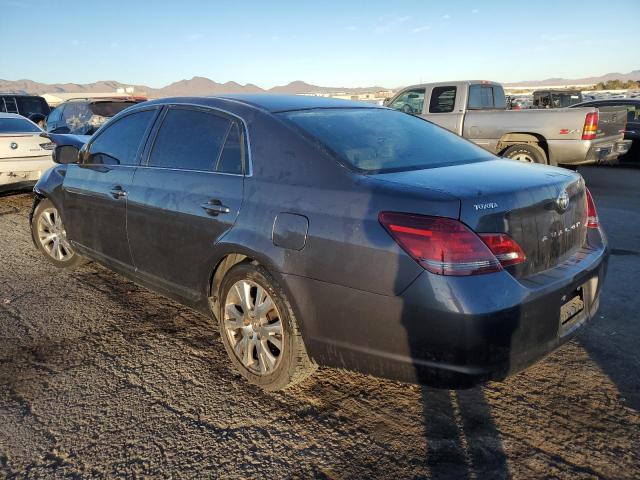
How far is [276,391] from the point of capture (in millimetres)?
3061

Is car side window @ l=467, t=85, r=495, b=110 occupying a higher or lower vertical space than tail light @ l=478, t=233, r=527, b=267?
higher

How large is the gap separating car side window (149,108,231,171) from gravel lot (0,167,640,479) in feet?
4.04

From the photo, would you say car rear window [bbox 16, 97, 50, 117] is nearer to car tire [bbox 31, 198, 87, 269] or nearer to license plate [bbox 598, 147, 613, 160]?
car tire [bbox 31, 198, 87, 269]

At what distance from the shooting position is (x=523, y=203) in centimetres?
252

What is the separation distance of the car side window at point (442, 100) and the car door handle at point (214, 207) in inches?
337

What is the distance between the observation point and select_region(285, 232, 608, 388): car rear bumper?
2295 mm

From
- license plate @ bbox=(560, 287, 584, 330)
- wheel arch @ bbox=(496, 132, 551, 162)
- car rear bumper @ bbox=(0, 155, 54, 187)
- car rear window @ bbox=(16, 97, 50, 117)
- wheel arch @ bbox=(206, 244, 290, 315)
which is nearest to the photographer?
license plate @ bbox=(560, 287, 584, 330)

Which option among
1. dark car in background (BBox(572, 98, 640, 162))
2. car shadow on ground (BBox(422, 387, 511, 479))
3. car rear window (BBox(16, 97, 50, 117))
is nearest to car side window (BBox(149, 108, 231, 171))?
car shadow on ground (BBox(422, 387, 511, 479))

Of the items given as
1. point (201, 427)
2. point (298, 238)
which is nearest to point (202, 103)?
point (298, 238)

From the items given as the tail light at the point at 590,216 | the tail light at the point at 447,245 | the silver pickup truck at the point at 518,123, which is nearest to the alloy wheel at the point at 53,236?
the tail light at the point at 447,245

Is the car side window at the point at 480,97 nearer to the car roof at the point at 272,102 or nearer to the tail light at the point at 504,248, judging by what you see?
the car roof at the point at 272,102

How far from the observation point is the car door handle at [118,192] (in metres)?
3.96

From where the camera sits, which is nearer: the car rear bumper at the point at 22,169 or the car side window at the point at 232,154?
the car side window at the point at 232,154

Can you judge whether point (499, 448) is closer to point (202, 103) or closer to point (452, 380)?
point (452, 380)
